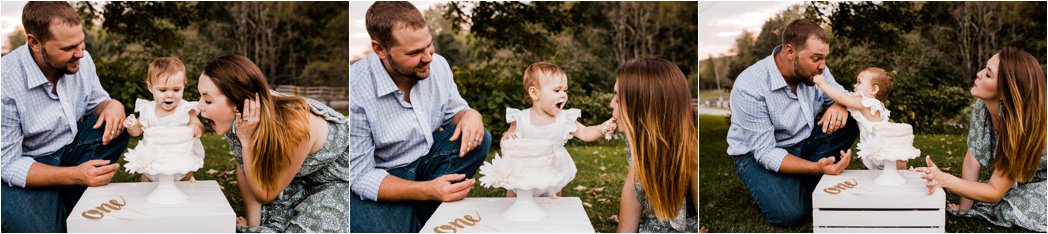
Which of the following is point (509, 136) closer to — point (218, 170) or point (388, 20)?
point (388, 20)

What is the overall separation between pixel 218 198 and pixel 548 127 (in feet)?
5.51

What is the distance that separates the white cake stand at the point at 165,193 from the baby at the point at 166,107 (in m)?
0.11

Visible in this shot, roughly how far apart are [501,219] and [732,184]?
1290 millimetres

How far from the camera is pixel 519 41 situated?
4992mm

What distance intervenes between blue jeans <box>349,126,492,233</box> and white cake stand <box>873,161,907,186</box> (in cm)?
199

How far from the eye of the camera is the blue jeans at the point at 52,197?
473cm

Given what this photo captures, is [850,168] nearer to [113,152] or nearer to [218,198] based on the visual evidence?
[218,198]

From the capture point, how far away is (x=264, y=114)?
4836 mm

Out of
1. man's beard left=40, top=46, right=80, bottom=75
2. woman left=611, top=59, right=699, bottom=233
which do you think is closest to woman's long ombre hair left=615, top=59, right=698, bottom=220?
woman left=611, top=59, right=699, bottom=233

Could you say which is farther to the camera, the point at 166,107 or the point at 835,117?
the point at 835,117

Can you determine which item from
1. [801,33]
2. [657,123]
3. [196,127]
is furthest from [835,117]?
[196,127]

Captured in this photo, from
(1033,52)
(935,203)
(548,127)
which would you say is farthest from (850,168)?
(548,127)

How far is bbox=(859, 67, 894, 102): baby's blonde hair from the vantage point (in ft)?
16.3

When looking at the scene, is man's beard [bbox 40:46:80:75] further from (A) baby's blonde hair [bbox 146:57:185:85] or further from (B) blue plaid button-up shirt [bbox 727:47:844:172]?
(B) blue plaid button-up shirt [bbox 727:47:844:172]
